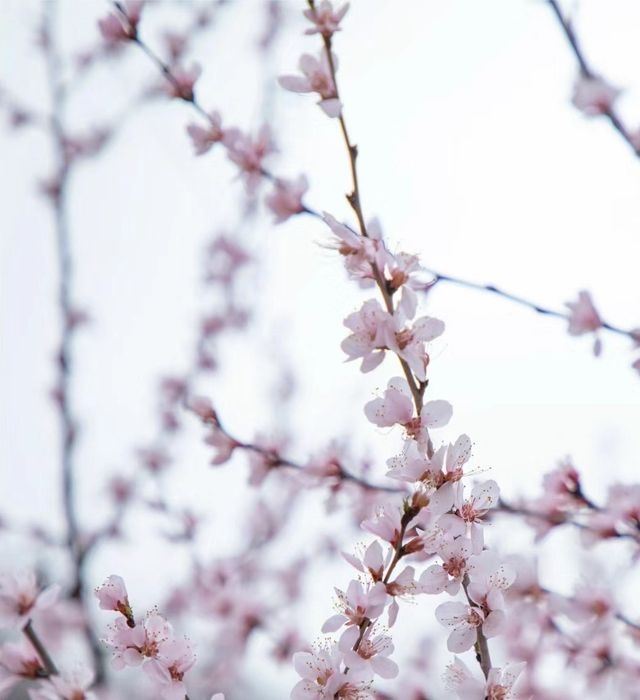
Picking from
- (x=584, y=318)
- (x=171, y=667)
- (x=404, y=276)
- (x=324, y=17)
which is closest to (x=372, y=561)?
(x=171, y=667)

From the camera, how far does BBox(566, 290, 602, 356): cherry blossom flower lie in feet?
6.38

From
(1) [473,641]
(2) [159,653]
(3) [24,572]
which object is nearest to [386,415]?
(1) [473,641]

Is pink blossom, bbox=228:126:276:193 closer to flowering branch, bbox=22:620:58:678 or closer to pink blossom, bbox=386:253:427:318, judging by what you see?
pink blossom, bbox=386:253:427:318

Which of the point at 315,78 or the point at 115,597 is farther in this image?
the point at 315,78

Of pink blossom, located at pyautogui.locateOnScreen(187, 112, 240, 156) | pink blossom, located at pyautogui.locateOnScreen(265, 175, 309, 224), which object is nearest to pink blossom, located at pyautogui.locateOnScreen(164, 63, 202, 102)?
pink blossom, located at pyautogui.locateOnScreen(187, 112, 240, 156)

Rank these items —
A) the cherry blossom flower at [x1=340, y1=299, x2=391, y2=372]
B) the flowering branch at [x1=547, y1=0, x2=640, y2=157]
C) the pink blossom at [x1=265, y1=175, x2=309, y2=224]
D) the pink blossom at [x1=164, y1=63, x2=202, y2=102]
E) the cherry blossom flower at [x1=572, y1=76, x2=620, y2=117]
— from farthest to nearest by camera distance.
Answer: the pink blossom at [x1=164, y1=63, x2=202, y2=102]
the pink blossom at [x1=265, y1=175, x2=309, y2=224]
the cherry blossom flower at [x1=572, y1=76, x2=620, y2=117]
the flowering branch at [x1=547, y1=0, x2=640, y2=157]
the cherry blossom flower at [x1=340, y1=299, x2=391, y2=372]

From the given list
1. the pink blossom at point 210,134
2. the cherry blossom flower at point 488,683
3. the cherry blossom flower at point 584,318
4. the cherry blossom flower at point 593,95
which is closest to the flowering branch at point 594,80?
the cherry blossom flower at point 593,95

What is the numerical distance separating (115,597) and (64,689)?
0.15 m

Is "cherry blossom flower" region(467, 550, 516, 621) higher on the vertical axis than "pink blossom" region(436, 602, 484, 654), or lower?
higher

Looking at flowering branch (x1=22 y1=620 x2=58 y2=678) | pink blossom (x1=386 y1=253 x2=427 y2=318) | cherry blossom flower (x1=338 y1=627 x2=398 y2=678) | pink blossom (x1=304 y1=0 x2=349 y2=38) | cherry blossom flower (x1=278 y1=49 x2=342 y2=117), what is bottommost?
flowering branch (x1=22 y1=620 x2=58 y2=678)

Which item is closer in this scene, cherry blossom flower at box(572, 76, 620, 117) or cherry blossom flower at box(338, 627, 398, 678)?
cherry blossom flower at box(338, 627, 398, 678)

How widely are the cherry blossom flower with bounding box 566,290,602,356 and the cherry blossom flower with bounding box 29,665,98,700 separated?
1.40m

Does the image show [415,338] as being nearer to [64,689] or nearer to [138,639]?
[138,639]

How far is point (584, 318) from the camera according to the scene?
1.95 m
